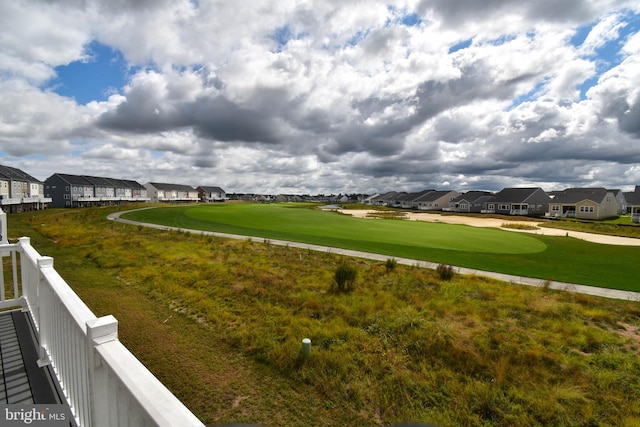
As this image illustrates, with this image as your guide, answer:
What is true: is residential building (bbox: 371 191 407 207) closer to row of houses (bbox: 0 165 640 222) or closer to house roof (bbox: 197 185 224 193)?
row of houses (bbox: 0 165 640 222)

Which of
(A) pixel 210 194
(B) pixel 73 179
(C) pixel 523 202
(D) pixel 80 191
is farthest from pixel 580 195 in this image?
(A) pixel 210 194

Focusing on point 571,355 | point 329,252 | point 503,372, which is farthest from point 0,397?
point 329,252

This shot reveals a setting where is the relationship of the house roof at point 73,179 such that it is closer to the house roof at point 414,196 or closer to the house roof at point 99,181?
the house roof at point 99,181

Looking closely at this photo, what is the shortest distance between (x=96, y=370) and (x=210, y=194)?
157196 millimetres

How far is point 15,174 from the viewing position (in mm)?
65062

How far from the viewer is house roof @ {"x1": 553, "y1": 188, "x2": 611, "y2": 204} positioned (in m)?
63.2

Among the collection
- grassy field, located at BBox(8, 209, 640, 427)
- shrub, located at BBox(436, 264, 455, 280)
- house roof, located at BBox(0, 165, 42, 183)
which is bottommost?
grassy field, located at BBox(8, 209, 640, 427)

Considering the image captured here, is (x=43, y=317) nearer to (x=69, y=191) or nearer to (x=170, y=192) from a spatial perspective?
(x=69, y=191)

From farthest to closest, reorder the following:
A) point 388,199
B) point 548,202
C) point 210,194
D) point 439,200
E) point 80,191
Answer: point 210,194 < point 388,199 < point 439,200 < point 80,191 < point 548,202

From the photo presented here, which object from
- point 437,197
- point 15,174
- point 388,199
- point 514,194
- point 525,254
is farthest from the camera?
Answer: point 388,199

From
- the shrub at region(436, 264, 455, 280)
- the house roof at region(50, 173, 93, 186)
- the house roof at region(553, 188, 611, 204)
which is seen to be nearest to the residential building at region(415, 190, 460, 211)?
the house roof at region(553, 188, 611, 204)

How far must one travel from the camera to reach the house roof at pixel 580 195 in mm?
63250

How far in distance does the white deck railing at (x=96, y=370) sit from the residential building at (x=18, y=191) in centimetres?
6378

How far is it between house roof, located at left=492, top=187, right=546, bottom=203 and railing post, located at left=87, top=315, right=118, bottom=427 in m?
87.9
